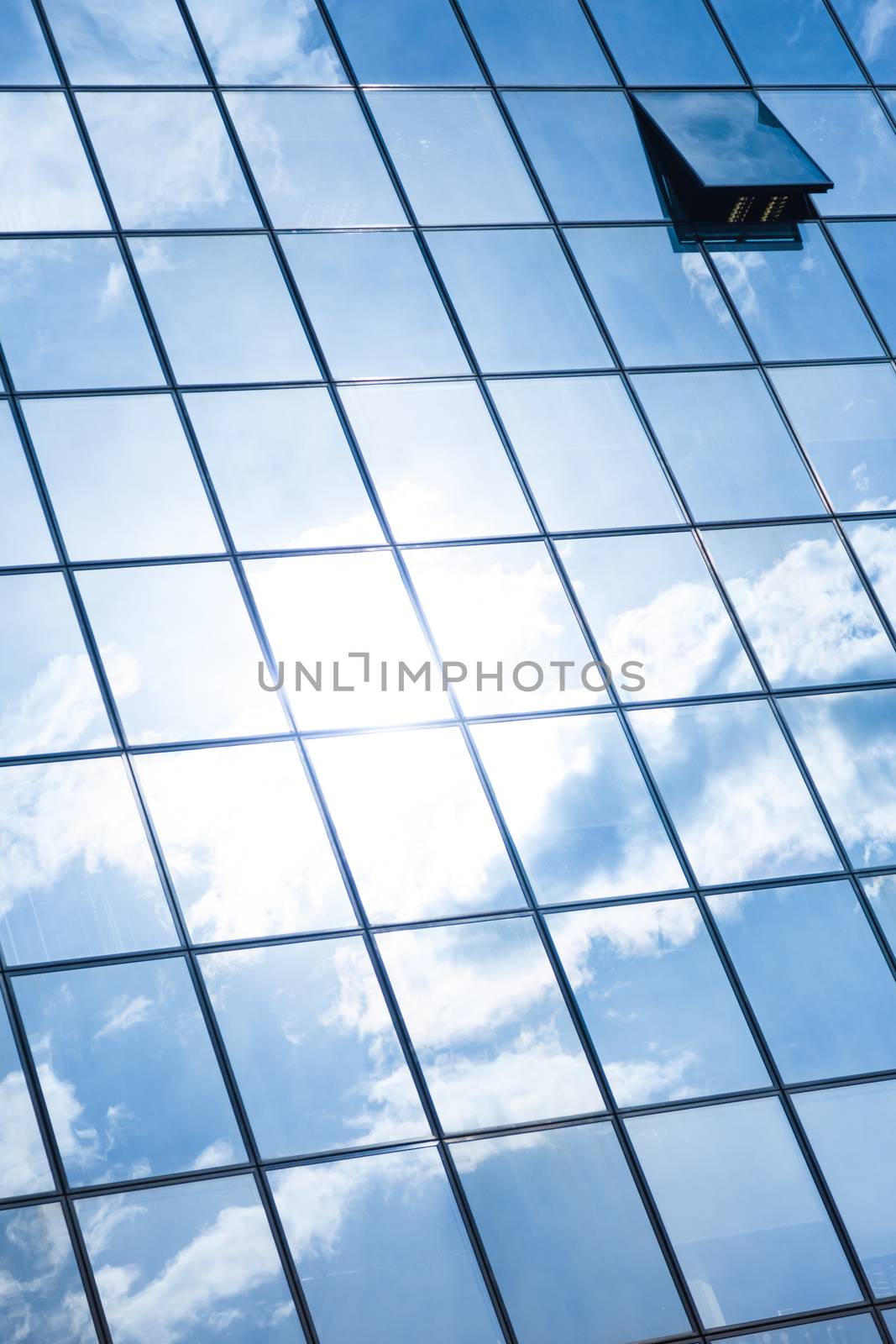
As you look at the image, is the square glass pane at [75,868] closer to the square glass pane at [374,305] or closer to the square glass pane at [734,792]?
the square glass pane at [734,792]

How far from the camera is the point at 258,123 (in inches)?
717

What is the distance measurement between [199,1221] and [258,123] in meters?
13.4

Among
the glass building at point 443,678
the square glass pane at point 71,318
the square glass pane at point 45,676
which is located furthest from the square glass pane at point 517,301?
the square glass pane at point 45,676

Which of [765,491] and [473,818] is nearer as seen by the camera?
[473,818]

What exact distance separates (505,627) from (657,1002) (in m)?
4.43

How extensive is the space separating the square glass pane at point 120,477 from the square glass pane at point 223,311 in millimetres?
842

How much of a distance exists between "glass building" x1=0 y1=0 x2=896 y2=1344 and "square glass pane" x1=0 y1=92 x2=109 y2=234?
8 cm

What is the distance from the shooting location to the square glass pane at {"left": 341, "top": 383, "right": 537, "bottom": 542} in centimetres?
1619

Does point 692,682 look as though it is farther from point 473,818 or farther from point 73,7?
point 73,7

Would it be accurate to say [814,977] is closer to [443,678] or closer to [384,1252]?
[443,678]

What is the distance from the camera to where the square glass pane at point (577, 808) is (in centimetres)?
1454

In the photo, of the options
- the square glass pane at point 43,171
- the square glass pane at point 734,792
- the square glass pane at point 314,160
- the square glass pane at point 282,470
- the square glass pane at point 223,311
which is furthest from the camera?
the square glass pane at point 314,160

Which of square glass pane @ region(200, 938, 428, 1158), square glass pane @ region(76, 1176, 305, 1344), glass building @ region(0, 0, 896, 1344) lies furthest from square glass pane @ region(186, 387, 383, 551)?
square glass pane @ region(76, 1176, 305, 1344)

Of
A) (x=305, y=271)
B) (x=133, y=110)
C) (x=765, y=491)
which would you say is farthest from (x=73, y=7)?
(x=765, y=491)
